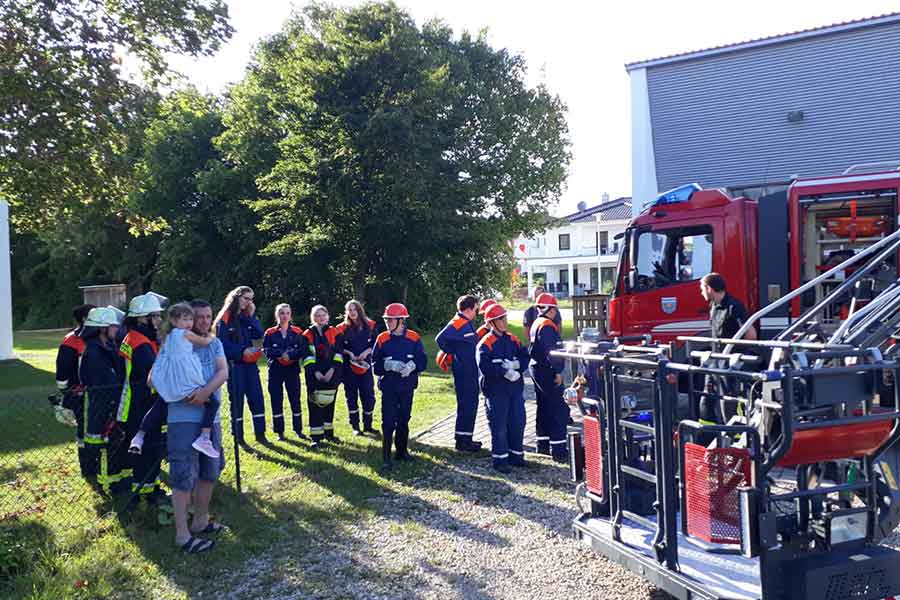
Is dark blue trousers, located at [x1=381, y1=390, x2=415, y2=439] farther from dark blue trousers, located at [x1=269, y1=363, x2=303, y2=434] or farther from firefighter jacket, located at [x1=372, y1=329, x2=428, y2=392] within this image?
dark blue trousers, located at [x1=269, y1=363, x2=303, y2=434]

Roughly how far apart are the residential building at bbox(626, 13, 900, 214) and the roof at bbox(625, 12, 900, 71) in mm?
25

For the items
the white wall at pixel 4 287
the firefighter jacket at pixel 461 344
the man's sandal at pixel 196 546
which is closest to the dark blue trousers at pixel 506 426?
the firefighter jacket at pixel 461 344

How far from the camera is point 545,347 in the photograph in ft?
26.2

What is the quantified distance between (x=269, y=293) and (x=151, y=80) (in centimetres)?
2085

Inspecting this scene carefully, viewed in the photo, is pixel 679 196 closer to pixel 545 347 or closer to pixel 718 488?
pixel 545 347

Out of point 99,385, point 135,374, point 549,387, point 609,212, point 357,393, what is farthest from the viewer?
point 609,212

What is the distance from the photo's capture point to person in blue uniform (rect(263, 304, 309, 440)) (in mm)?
9078

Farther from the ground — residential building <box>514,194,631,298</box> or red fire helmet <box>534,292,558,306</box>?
residential building <box>514,194,631,298</box>

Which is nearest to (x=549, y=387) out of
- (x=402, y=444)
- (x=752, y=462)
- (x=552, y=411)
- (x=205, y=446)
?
(x=552, y=411)

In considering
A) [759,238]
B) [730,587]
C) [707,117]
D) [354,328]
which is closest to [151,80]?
[354,328]

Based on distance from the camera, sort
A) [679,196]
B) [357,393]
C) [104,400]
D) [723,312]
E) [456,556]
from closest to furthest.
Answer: [456,556] < [104,400] < [723,312] < [357,393] < [679,196]

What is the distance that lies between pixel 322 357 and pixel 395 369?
153 cm

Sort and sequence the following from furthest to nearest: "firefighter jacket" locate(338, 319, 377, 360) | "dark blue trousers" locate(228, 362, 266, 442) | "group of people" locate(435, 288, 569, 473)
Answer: "firefighter jacket" locate(338, 319, 377, 360)
"dark blue trousers" locate(228, 362, 266, 442)
"group of people" locate(435, 288, 569, 473)

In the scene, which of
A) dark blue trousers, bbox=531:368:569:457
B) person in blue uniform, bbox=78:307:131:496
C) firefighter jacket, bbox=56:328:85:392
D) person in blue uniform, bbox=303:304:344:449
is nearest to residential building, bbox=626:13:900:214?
dark blue trousers, bbox=531:368:569:457
